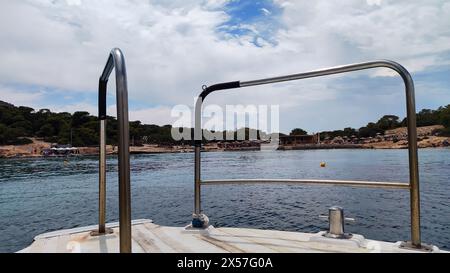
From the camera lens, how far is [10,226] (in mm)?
12102

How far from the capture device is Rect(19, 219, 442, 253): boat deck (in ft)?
5.81

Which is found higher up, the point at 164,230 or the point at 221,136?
the point at 221,136

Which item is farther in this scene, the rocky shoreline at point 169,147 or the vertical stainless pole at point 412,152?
the rocky shoreline at point 169,147

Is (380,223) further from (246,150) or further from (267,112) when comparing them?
(246,150)

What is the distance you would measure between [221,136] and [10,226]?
12763mm

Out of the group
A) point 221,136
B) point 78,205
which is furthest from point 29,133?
point 221,136

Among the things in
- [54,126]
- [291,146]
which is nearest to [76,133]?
[54,126]

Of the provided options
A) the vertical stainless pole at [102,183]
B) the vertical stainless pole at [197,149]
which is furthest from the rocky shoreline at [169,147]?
the vertical stainless pole at [197,149]

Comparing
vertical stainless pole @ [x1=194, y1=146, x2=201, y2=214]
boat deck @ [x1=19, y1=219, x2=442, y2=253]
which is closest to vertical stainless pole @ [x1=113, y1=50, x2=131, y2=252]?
boat deck @ [x1=19, y1=219, x2=442, y2=253]

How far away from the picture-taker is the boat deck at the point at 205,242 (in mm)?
1770

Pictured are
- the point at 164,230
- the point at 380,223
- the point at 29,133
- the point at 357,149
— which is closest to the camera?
the point at 164,230

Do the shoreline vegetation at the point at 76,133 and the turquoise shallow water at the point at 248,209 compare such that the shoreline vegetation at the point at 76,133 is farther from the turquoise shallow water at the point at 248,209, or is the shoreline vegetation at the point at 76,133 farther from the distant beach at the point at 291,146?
the turquoise shallow water at the point at 248,209

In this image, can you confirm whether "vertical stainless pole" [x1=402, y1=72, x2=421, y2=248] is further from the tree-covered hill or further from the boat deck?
the tree-covered hill
